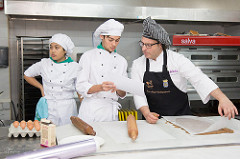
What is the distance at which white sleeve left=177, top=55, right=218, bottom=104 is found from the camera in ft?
6.32

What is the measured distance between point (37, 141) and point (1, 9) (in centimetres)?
310

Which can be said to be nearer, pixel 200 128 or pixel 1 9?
pixel 200 128

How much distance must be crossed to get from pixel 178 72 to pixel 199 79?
22 cm

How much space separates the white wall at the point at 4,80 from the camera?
3.96 m

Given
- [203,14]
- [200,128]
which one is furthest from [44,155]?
[203,14]

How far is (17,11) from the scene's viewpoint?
140 inches

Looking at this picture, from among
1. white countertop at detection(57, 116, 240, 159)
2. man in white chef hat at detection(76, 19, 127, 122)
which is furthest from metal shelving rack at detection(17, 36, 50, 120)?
white countertop at detection(57, 116, 240, 159)

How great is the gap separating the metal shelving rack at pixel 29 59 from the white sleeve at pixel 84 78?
1628mm

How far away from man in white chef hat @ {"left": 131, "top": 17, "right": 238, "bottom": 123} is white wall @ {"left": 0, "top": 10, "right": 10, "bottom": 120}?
2.55m

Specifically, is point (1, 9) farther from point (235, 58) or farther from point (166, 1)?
point (235, 58)

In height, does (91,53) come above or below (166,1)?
below

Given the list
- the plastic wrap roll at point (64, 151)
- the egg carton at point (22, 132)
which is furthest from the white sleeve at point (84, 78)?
the plastic wrap roll at point (64, 151)

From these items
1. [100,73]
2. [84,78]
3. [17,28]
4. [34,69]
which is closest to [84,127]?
[84,78]

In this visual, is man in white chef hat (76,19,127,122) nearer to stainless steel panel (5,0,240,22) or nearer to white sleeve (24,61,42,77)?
white sleeve (24,61,42,77)
